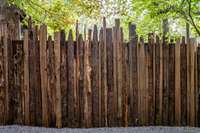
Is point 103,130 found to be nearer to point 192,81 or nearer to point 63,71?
point 63,71

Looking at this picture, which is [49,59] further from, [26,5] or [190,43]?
[26,5]

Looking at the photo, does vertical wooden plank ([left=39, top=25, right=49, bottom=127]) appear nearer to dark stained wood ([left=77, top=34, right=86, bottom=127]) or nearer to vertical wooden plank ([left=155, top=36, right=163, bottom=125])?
dark stained wood ([left=77, top=34, right=86, bottom=127])

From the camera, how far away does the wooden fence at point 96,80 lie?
4.46m

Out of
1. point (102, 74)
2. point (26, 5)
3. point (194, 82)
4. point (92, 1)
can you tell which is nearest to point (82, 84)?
point (102, 74)

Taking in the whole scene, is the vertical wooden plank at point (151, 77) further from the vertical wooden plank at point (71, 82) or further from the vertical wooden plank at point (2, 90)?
the vertical wooden plank at point (2, 90)

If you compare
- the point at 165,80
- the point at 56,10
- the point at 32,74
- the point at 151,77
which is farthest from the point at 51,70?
the point at 56,10

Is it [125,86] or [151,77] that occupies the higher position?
[151,77]

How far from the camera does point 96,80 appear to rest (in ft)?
Answer: 14.7

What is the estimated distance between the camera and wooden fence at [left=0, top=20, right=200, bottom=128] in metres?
4.46

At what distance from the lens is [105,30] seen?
175 inches

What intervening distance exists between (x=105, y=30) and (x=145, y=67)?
A: 731 mm

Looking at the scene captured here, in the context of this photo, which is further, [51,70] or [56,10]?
[56,10]

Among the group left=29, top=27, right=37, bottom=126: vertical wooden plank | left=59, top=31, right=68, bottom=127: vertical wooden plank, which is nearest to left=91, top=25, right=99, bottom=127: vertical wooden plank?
left=59, top=31, right=68, bottom=127: vertical wooden plank

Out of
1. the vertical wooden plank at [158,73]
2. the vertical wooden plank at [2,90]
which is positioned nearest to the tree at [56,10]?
the vertical wooden plank at [2,90]
